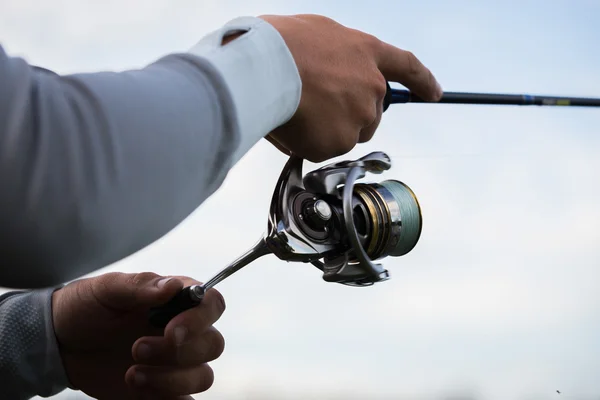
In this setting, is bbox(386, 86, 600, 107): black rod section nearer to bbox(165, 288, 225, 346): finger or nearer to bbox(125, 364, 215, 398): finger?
bbox(165, 288, 225, 346): finger

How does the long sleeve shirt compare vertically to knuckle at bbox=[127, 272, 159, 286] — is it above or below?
above

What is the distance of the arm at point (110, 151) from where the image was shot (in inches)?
27.5

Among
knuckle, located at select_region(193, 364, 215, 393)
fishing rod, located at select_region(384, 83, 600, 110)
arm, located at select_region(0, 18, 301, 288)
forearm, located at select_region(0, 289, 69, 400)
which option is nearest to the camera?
arm, located at select_region(0, 18, 301, 288)

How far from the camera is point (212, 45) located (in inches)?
35.2

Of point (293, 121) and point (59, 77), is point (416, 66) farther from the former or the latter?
point (59, 77)

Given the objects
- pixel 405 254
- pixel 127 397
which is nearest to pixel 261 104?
pixel 405 254

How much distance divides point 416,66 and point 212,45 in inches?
20.7

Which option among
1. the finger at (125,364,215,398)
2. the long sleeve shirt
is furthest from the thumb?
the long sleeve shirt

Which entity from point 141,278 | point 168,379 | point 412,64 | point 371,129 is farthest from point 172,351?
point 412,64

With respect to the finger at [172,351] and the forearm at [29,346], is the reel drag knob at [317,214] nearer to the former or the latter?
the finger at [172,351]

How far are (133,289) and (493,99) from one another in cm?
90

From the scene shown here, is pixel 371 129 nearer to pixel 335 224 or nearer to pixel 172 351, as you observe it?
pixel 335 224

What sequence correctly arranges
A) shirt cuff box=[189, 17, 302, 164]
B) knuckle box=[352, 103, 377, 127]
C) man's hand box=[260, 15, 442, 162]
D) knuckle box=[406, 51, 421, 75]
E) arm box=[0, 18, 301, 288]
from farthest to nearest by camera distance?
knuckle box=[406, 51, 421, 75] < knuckle box=[352, 103, 377, 127] < man's hand box=[260, 15, 442, 162] < shirt cuff box=[189, 17, 302, 164] < arm box=[0, 18, 301, 288]

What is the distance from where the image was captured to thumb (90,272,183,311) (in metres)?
1.51
